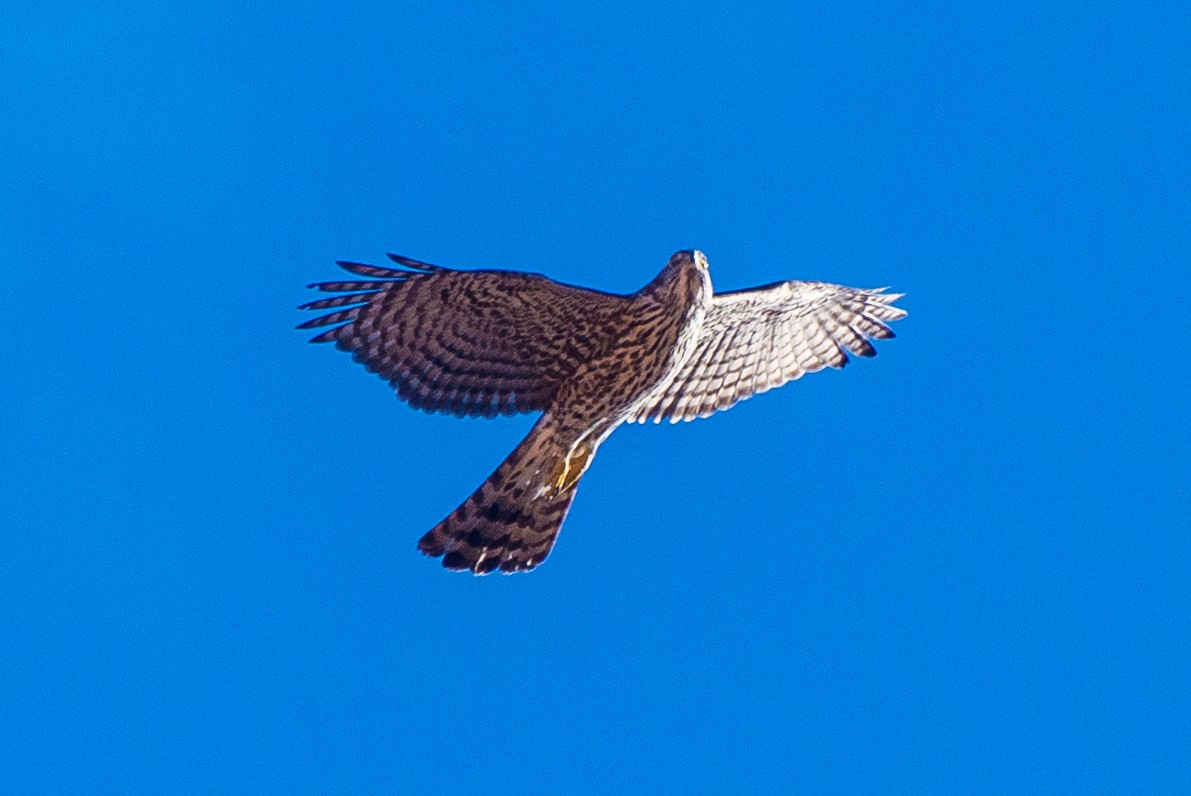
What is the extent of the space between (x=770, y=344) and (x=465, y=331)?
79.8 inches

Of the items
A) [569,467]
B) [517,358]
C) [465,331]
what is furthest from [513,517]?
[465,331]

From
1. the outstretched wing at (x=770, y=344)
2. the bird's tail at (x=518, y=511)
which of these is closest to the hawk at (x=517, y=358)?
the bird's tail at (x=518, y=511)

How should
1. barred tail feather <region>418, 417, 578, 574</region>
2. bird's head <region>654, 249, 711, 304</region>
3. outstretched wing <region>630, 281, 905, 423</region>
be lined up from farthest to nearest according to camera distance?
outstretched wing <region>630, 281, 905, 423</region>
barred tail feather <region>418, 417, 578, 574</region>
bird's head <region>654, 249, 711, 304</region>

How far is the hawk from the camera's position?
9.32 m

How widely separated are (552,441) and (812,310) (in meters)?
1.99

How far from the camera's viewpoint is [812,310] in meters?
10.4

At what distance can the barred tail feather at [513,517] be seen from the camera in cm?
948

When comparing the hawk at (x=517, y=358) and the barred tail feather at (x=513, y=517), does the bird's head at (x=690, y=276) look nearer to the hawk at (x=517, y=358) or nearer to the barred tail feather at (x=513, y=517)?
the hawk at (x=517, y=358)

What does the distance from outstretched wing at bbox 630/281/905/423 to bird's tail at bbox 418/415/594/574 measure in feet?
2.35

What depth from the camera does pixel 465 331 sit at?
9672mm

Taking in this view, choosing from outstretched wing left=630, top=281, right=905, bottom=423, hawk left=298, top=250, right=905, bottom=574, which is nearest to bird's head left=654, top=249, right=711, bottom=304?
hawk left=298, top=250, right=905, bottom=574

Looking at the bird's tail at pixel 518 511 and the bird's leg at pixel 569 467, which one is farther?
the bird's leg at pixel 569 467

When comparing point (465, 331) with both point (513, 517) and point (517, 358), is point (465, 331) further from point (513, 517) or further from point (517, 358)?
point (513, 517)

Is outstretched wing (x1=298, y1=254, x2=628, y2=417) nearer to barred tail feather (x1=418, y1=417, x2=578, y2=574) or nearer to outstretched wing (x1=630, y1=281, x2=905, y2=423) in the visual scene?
barred tail feather (x1=418, y1=417, x2=578, y2=574)
